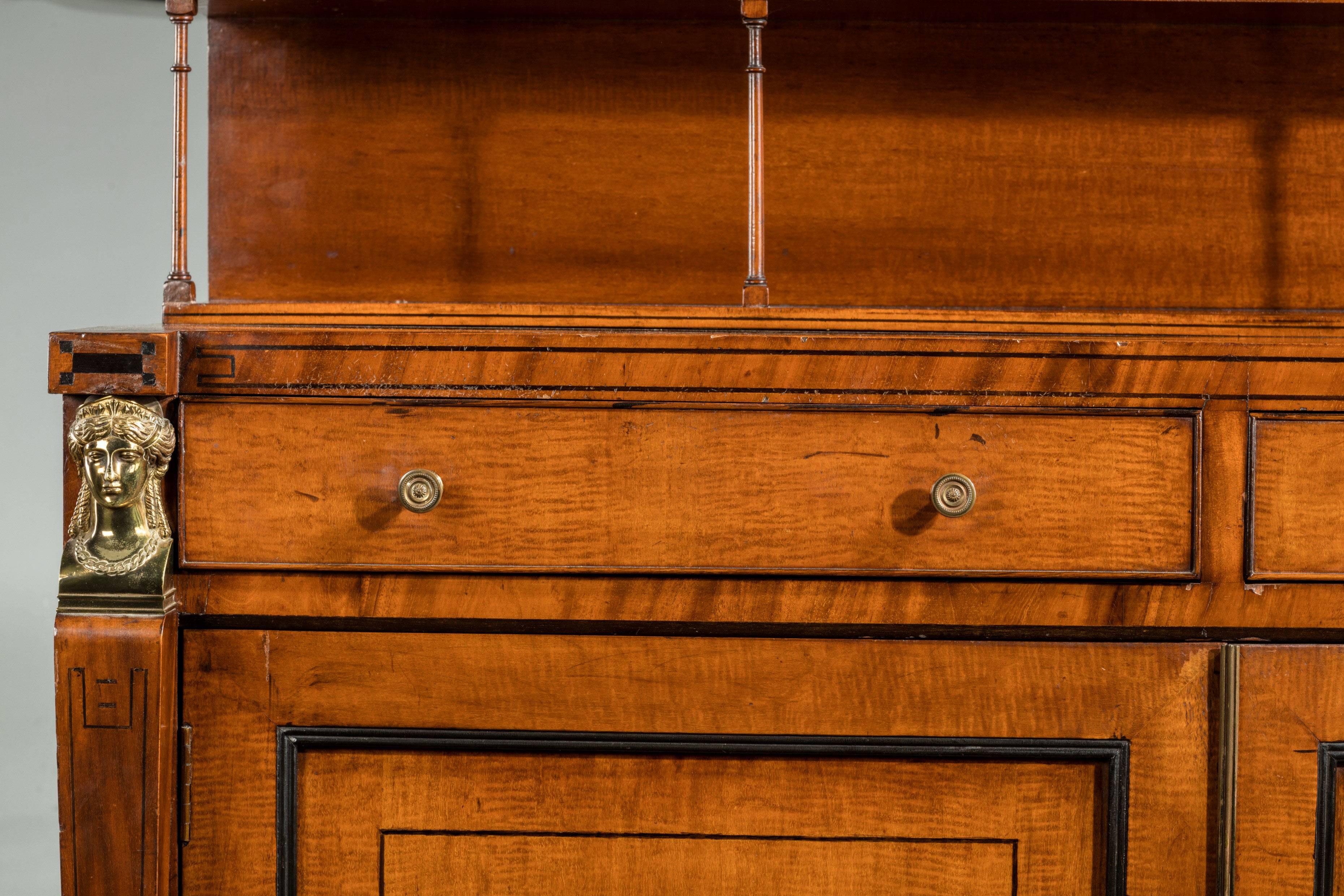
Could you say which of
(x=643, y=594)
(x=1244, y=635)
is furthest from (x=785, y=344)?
(x=1244, y=635)

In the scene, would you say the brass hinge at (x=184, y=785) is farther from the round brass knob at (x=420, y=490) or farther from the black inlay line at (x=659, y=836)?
the round brass knob at (x=420, y=490)

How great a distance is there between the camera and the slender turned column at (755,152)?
122cm

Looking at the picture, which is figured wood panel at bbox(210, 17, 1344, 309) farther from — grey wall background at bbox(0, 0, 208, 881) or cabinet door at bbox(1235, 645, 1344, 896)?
grey wall background at bbox(0, 0, 208, 881)

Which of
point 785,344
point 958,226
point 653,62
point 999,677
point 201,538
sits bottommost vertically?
point 999,677

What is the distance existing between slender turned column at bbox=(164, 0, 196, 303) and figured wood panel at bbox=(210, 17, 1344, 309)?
Answer: 0.24 metres

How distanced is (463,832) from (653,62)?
3.07ft

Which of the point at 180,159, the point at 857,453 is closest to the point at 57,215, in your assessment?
the point at 180,159

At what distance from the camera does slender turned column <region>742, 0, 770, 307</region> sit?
122 cm

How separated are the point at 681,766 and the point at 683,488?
0.24 metres

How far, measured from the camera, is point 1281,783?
1.05m

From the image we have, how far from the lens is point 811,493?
105 cm

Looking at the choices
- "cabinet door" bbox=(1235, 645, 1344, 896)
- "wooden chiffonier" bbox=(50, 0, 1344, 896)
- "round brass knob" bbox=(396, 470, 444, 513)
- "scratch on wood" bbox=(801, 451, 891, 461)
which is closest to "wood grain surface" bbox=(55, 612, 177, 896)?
"wooden chiffonier" bbox=(50, 0, 1344, 896)

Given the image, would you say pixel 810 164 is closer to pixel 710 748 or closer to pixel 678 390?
pixel 678 390

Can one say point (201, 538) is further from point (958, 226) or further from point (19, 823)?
point (19, 823)
